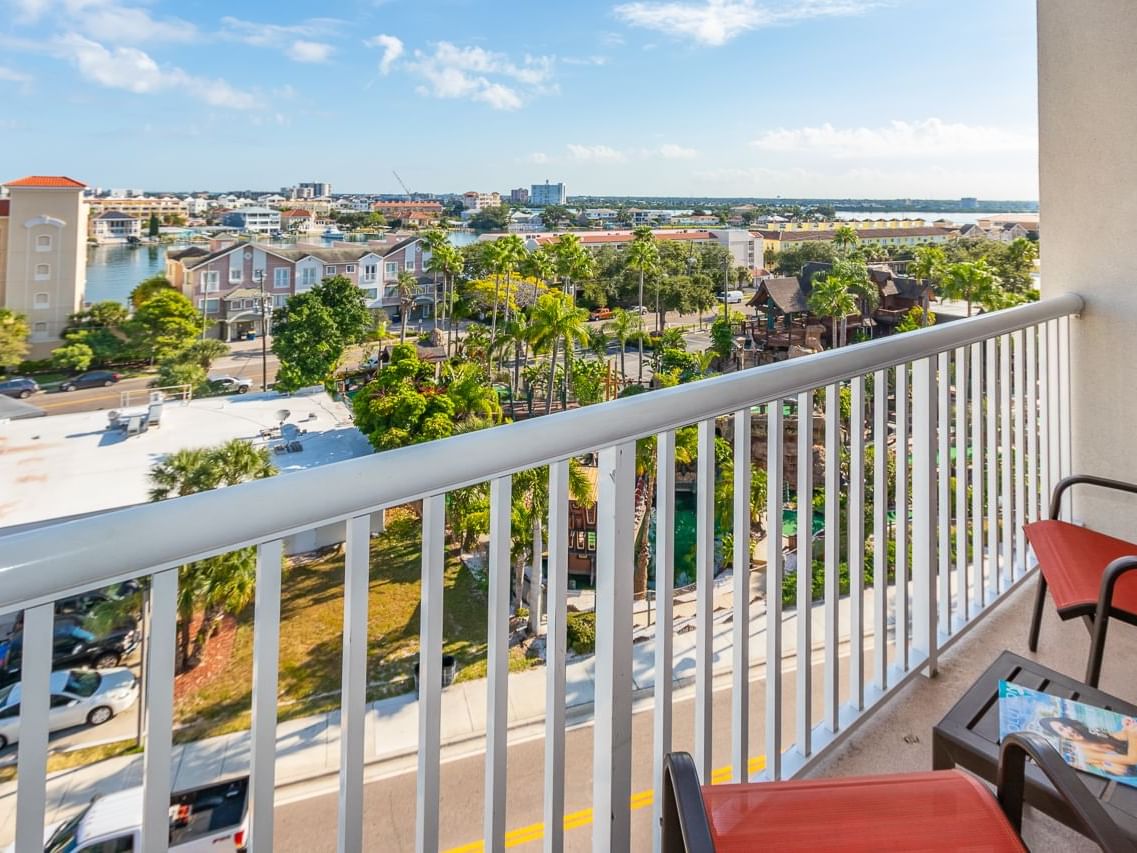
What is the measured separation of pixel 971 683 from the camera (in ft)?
5.24

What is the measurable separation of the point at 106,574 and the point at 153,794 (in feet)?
0.67

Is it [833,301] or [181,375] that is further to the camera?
[833,301]

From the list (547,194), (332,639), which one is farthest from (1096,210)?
(332,639)

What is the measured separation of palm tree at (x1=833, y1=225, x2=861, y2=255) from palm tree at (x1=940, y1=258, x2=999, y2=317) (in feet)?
1.04

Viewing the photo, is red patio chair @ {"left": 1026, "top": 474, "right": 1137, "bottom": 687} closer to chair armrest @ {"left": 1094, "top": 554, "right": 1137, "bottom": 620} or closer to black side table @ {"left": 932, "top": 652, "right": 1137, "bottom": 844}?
chair armrest @ {"left": 1094, "top": 554, "right": 1137, "bottom": 620}

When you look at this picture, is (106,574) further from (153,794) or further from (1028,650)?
(1028,650)

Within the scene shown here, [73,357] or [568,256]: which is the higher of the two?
[568,256]

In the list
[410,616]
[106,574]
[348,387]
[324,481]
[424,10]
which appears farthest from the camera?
[424,10]

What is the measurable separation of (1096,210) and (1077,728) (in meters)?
1.88

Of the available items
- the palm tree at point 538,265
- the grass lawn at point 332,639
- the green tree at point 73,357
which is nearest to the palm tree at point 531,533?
the grass lawn at point 332,639

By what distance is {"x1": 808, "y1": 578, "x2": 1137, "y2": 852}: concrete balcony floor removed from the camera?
1334mm

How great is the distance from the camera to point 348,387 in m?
1.74

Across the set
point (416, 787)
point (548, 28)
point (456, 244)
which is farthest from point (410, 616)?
point (548, 28)

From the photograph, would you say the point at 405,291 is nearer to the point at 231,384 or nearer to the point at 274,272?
the point at 274,272
